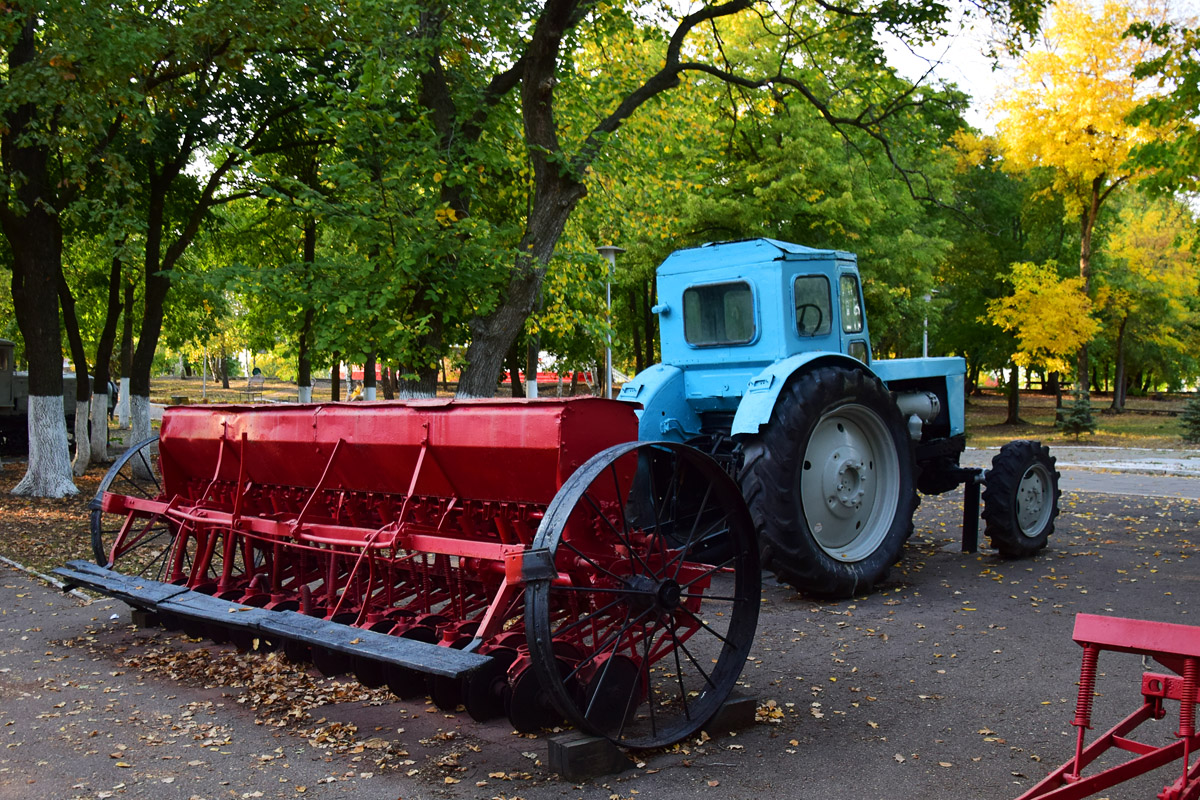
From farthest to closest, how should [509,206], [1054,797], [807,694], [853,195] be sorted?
[853,195]
[509,206]
[807,694]
[1054,797]

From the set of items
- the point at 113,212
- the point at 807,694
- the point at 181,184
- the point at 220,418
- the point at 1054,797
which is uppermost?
the point at 181,184

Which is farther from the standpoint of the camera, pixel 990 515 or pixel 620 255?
pixel 620 255

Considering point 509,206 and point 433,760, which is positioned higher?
point 509,206

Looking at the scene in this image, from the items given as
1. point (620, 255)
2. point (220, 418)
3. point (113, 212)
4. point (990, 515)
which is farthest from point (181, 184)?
point (990, 515)

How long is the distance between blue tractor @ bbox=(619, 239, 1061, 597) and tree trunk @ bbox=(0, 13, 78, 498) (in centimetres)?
1086

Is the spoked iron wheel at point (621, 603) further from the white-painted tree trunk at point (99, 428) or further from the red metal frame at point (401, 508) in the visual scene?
the white-painted tree trunk at point (99, 428)

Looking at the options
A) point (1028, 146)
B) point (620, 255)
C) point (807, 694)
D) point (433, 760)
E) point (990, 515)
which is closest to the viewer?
point (433, 760)

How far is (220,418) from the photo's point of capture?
787cm

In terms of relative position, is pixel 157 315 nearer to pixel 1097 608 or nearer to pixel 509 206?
pixel 509 206

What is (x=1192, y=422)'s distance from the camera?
2577cm

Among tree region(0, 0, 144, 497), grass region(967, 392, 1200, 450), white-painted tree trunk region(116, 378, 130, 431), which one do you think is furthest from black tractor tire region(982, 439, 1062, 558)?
white-painted tree trunk region(116, 378, 130, 431)

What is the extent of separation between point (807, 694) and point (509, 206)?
39.4ft

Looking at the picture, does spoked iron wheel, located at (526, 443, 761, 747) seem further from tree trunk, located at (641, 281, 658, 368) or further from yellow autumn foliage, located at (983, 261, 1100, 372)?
tree trunk, located at (641, 281, 658, 368)

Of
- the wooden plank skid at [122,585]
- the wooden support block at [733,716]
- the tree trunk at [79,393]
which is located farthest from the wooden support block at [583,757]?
the tree trunk at [79,393]
